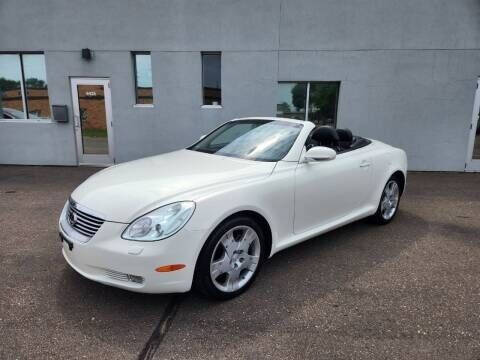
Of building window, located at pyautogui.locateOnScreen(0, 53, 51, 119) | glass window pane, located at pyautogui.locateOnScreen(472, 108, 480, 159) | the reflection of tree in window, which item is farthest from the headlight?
glass window pane, located at pyautogui.locateOnScreen(472, 108, 480, 159)

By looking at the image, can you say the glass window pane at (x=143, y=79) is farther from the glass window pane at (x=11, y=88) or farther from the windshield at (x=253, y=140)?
the windshield at (x=253, y=140)

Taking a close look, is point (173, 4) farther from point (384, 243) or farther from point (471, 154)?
point (471, 154)

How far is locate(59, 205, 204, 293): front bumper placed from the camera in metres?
2.39

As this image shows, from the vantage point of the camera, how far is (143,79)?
8.69 metres

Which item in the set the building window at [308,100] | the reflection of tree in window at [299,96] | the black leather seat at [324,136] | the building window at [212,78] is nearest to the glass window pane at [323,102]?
the building window at [308,100]

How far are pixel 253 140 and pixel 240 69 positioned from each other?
17.0 feet

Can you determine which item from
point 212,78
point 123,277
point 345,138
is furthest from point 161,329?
point 212,78

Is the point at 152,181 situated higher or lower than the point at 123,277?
higher

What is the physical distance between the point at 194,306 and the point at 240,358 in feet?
2.19

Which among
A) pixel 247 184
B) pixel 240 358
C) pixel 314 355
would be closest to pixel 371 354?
pixel 314 355

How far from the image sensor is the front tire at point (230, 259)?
8.61 ft

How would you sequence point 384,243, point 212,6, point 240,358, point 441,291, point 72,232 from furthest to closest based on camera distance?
point 212,6, point 384,243, point 441,291, point 72,232, point 240,358

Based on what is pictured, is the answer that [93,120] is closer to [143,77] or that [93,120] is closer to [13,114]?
[143,77]

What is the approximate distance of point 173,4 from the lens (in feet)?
26.8
